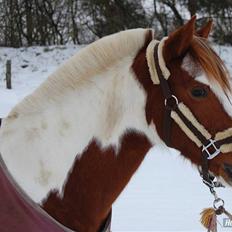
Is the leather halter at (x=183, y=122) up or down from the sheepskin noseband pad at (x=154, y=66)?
down

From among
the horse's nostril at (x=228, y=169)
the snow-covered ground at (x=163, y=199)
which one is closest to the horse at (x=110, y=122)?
the horse's nostril at (x=228, y=169)

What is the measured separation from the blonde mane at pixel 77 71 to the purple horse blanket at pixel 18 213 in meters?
0.24

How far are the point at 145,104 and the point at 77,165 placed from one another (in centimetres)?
30

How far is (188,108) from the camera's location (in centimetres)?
164

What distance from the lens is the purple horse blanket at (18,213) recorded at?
1.52m

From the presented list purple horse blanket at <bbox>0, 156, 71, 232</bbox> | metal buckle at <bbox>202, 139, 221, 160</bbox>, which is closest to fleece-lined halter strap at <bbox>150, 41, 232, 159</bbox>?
metal buckle at <bbox>202, 139, 221, 160</bbox>

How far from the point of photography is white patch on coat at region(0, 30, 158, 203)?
A: 5.40ft

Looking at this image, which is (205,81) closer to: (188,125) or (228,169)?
(188,125)

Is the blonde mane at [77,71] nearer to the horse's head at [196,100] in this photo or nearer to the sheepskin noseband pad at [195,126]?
the horse's head at [196,100]

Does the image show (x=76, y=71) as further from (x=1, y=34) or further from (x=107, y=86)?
(x=1, y=34)

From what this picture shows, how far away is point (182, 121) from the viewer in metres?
1.65

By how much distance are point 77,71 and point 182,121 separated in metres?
0.38

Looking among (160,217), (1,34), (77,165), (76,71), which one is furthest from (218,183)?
(1,34)

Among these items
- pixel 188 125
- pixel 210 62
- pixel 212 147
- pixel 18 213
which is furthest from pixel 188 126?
pixel 18 213
